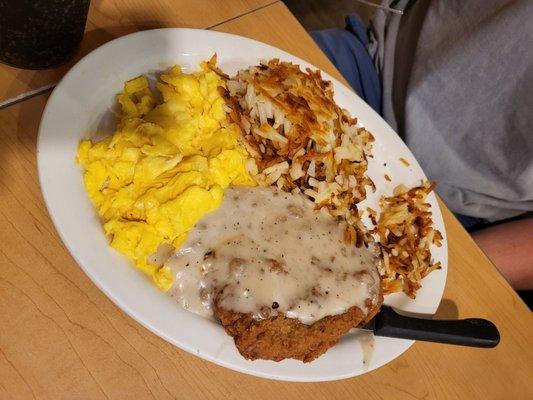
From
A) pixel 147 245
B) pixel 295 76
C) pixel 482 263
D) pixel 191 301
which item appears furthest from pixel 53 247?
pixel 482 263

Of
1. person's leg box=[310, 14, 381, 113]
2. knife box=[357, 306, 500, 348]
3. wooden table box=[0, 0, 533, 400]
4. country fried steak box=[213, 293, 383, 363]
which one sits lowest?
wooden table box=[0, 0, 533, 400]

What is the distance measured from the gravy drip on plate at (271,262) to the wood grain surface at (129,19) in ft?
1.70

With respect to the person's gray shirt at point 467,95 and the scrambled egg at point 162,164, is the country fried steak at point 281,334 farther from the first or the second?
the person's gray shirt at point 467,95

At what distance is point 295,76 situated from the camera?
4.27 ft

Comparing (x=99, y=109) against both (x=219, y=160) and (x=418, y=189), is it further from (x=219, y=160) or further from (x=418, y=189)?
(x=418, y=189)

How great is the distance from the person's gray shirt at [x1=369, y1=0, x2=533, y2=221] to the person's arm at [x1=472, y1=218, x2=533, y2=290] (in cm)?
9

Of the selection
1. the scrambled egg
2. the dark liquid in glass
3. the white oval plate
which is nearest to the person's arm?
the white oval plate

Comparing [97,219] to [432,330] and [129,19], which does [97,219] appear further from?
[432,330]

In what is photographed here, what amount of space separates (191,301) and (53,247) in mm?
295

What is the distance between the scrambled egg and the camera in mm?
1032

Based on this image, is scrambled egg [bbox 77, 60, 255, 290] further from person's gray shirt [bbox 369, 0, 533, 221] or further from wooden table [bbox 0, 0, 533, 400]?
person's gray shirt [bbox 369, 0, 533, 221]

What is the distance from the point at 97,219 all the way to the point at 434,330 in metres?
0.74

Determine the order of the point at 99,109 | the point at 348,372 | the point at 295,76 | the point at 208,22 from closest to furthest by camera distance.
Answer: the point at 348,372 < the point at 99,109 < the point at 295,76 < the point at 208,22

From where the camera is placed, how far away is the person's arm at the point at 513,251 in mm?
1579
